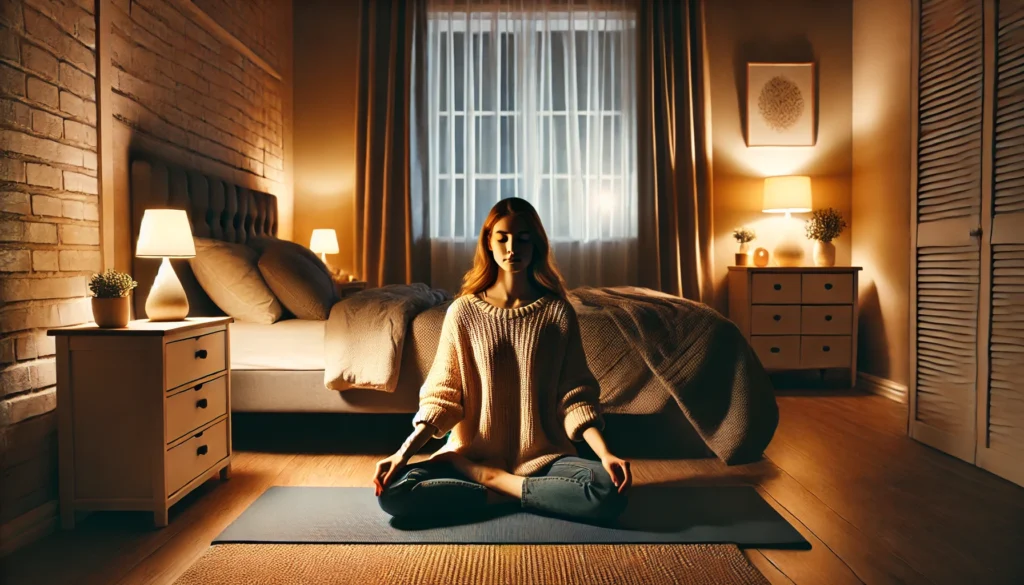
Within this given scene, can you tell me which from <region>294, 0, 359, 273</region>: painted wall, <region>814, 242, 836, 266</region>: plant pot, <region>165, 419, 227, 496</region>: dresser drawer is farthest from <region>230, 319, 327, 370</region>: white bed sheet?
<region>814, 242, 836, 266</region>: plant pot

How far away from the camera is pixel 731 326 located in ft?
8.92

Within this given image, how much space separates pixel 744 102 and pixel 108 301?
14.0 feet

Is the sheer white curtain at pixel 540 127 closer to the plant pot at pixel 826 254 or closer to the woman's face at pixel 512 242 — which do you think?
the plant pot at pixel 826 254

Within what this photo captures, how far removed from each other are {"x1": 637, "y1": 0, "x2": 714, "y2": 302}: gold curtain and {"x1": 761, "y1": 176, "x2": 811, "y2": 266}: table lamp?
44 cm

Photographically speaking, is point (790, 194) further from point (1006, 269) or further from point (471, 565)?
point (471, 565)

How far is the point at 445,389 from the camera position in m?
1.95

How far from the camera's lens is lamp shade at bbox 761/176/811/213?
15.2 ft

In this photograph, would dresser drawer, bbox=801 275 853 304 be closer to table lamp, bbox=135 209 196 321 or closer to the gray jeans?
the gray jeans

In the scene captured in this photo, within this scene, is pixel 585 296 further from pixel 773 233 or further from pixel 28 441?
pixel 773 233

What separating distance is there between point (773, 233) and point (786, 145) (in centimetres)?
63

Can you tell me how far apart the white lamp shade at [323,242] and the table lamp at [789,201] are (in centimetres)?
294

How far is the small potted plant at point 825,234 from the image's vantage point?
455cm

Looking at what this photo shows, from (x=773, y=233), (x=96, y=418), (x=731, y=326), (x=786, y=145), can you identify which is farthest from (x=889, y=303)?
(x=96, y=418)

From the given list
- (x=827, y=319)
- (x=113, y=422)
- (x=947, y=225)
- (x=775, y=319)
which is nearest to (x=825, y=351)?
(x=827, y=319)
